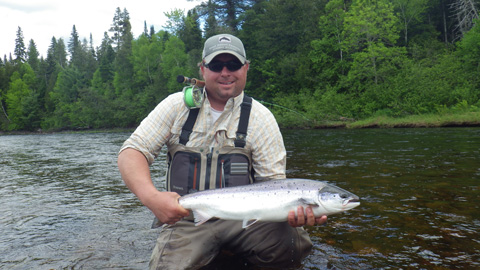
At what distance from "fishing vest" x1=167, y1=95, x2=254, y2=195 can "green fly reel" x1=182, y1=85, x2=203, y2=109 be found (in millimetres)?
65

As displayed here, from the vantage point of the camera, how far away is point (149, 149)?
10.2 feet

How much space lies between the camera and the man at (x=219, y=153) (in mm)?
3041

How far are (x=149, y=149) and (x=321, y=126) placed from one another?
26.9 meters

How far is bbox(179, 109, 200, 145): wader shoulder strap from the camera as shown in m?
3.19

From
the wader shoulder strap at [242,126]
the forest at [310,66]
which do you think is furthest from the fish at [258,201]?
the forest at [310,66]

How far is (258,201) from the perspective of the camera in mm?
2768

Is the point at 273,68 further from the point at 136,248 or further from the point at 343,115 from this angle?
the point at 136,248

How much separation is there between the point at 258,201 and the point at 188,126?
37.9 inches

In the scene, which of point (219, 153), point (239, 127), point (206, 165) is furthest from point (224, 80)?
point (206, 165)

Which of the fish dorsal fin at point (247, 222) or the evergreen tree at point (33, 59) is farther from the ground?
the evergreen tree at point (33, 59)

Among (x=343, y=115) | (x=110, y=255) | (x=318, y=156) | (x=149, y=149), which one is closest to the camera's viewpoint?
(x=149, y=149)

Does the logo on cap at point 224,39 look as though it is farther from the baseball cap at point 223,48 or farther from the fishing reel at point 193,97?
the fishing reel at point 193,97

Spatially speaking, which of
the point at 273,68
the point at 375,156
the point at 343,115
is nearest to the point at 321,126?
the point at 343,115

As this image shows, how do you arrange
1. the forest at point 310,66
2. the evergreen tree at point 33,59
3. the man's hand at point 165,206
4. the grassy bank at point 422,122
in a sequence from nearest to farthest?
the man's hand at point 165,206 → the grassy bank at point 422,122 → the forest at point 310,66 → the evergreen tree at point 33,59
